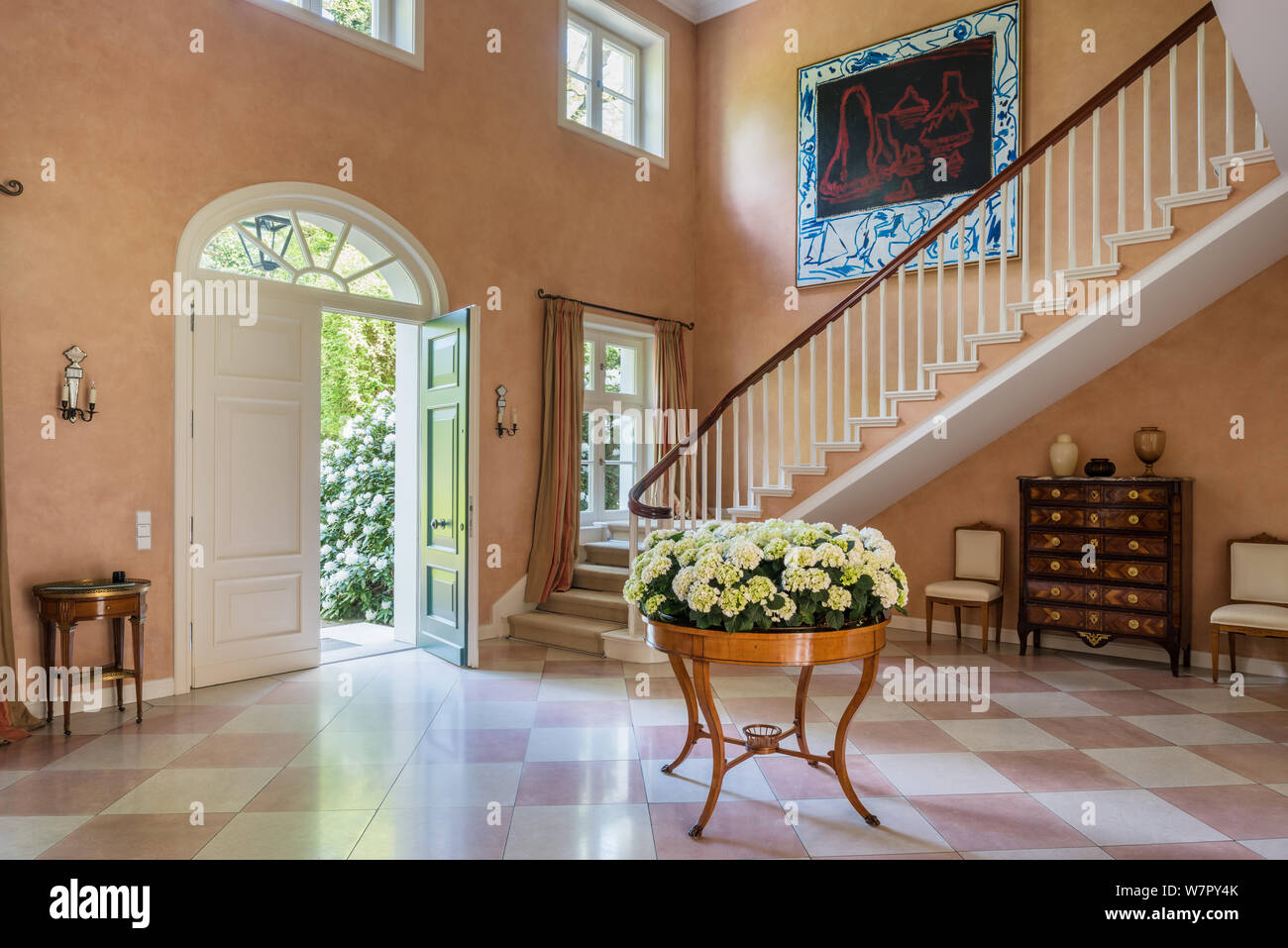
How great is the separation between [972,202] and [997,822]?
392cm

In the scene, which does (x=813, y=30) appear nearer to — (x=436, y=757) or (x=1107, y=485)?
(x=1107, y=485)

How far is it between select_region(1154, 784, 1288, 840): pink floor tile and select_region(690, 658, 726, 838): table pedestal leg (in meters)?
1.85

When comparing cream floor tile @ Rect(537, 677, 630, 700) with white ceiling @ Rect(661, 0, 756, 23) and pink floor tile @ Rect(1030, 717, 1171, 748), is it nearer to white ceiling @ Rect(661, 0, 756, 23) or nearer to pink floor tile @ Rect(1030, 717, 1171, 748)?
pink floor tile @ Rect(1030, 717, 1171, 748)

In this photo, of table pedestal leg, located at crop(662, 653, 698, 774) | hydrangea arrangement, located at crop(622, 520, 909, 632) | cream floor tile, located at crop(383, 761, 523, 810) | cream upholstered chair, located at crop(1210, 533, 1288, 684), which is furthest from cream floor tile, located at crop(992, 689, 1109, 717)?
cream floor tile, located at crop(383, 761, 523, 810)

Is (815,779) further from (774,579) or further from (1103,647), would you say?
(1103,647)

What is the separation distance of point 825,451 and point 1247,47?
328cm

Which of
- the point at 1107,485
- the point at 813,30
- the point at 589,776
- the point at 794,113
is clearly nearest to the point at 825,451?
the point at 1107,485

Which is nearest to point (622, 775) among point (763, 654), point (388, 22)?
point (763, 654)

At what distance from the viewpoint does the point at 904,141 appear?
23.9 feet

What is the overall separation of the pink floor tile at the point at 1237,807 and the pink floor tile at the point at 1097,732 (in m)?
0.61

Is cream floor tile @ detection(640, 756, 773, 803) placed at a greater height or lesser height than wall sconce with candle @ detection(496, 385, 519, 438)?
lesser

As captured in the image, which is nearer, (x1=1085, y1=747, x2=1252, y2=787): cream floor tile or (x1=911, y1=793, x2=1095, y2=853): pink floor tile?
(x1=911, y1=793, x2=1095, y2=853): pink floor tile

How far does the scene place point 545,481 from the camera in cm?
718

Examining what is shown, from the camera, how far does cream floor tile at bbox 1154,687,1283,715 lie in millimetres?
4871
